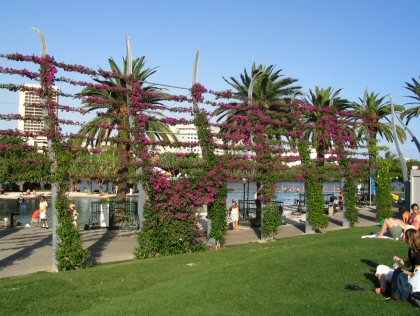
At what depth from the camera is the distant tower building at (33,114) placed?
13.9 meters

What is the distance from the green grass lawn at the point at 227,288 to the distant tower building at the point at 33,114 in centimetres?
418

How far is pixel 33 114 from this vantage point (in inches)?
562

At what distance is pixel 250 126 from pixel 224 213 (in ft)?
13.5

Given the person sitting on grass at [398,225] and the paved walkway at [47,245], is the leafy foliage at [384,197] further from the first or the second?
the person sitting on grass at [398,225]

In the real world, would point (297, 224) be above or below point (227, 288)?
below

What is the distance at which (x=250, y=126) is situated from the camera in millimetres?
19875

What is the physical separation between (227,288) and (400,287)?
9.78 ft

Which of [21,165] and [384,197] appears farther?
[384,197]

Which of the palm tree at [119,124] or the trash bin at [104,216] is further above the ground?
the palm tree at [119,124]

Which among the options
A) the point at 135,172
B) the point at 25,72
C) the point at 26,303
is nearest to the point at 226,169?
the point at 135,172

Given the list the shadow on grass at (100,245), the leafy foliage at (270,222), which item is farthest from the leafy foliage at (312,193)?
the shadow on grass at (100,245)

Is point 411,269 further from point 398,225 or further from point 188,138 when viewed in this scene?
point 188,138

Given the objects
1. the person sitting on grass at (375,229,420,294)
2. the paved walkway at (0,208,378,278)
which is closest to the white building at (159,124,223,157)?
the paved walkway at (0,208,378,278)

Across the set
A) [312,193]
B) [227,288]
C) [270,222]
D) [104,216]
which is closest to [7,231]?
[104,216]
